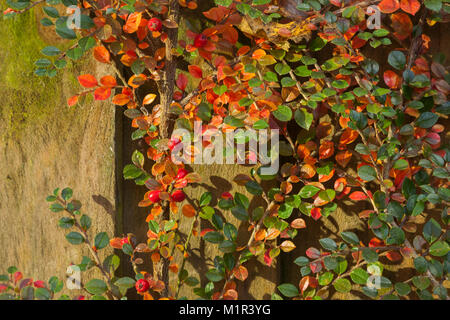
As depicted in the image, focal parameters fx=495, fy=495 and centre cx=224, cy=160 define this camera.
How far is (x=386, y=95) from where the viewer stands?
1207 millimetres

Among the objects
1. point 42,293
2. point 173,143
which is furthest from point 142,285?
point 173,143

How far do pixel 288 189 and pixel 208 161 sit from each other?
8.5 inches

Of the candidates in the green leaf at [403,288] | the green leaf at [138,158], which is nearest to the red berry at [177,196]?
the green leaf at [138,158]

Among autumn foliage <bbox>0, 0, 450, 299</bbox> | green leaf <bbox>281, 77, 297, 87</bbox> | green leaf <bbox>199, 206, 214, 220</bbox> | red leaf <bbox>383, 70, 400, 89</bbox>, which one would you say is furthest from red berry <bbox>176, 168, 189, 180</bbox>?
red leaf <bbox>383, 70, 400, 89</bbox>

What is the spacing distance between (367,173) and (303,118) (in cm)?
20

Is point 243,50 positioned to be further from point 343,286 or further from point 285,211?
point 343,286

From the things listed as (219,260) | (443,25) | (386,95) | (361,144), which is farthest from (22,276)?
(443,25)

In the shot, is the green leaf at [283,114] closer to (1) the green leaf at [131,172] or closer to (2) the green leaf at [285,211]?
(2) the green leaf at [285,211]

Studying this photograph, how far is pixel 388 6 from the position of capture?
113 centimetres

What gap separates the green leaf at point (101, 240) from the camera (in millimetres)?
1246

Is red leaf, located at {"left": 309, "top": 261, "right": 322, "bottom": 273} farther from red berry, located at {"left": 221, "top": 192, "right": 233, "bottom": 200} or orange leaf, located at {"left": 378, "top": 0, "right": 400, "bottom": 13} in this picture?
orange leaf, located at {"left": 378, "top": 0, "right": 400, "bottom": 13}

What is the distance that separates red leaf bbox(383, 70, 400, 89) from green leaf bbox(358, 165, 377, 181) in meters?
0.21

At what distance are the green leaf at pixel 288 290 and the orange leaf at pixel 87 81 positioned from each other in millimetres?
689

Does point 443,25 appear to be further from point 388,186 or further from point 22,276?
point 22,276
